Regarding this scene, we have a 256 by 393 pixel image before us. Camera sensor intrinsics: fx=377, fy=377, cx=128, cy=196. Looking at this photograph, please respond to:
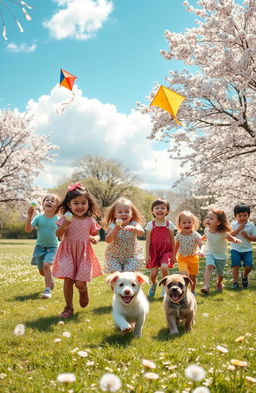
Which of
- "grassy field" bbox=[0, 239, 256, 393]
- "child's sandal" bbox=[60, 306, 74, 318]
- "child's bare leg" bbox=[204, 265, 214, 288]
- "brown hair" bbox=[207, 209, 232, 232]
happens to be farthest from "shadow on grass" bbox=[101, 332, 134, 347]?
"brown hair" bbox=[207, 209, 232, 232]

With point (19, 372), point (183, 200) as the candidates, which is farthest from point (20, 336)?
point (183, 200)

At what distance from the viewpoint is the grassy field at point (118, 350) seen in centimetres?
304

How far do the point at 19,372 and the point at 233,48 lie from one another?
1348cm

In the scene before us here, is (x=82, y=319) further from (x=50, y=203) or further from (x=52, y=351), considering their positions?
(x=50, y=203)

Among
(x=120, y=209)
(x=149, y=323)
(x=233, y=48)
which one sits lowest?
(x=149, y=323)

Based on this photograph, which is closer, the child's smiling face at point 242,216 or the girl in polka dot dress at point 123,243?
the girl in polka dot dress at point 123,243

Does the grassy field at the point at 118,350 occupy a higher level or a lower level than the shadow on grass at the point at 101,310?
higher

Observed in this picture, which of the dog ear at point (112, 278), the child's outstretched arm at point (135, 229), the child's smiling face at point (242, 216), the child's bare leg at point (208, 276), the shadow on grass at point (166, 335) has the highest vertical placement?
the child's smiling face at point (242, 216)

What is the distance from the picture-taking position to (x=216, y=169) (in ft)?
48.9

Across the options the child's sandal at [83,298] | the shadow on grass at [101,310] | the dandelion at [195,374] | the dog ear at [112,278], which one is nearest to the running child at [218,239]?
the shadow on grass at [101,310]

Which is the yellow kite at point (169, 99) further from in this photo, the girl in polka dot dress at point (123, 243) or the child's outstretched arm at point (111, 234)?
the child's outstretched arm at point (111, 234)

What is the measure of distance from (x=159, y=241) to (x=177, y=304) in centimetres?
290

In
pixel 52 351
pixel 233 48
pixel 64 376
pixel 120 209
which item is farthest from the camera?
pixel 233 48

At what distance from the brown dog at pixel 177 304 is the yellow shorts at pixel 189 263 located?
2718 millimetres
